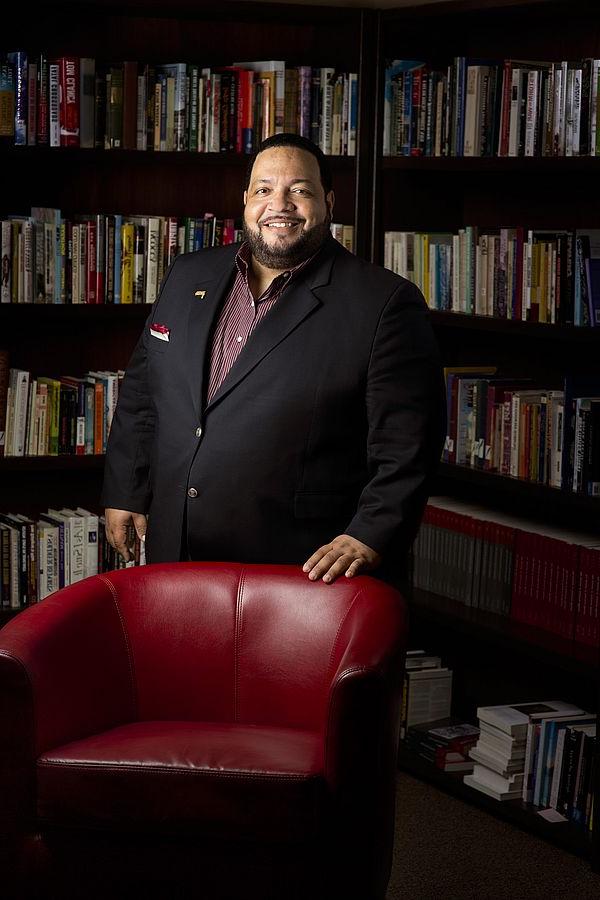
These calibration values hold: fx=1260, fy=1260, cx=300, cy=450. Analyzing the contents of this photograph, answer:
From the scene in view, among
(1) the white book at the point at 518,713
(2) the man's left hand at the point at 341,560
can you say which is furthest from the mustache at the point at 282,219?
A: (1) the white book at the point at 518,713

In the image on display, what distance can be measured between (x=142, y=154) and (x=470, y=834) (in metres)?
2.03

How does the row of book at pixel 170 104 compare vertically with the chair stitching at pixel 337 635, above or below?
above

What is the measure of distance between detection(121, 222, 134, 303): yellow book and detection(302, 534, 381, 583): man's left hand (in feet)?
4.53

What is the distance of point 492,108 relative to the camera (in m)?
3.38

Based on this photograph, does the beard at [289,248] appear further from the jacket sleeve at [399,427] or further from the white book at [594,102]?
the white book at [594,102]

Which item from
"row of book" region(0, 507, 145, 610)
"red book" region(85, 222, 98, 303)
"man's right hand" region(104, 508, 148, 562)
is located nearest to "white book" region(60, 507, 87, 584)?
"row of book" region(0, 507, 145, 610)

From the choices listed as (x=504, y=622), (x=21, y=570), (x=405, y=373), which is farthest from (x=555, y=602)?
(x=21, y=570)

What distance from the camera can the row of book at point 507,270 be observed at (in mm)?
3104

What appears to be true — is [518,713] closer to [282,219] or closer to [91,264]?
[282,219]

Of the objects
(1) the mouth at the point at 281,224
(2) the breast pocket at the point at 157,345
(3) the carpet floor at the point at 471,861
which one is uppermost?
(1) the mouth at the point at 281,224

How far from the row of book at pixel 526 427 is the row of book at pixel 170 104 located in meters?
0.82

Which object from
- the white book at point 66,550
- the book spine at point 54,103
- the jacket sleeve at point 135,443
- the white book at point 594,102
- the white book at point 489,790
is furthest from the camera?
the white book at point 66,550

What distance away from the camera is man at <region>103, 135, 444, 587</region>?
2.59 metres

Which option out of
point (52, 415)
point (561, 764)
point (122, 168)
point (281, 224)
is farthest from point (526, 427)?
point (122, 168)
